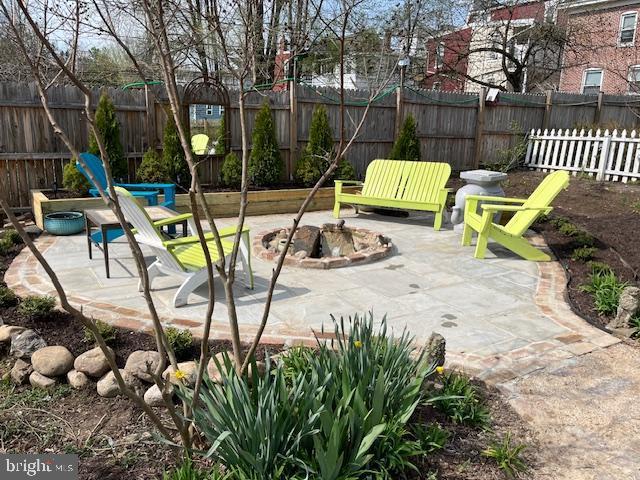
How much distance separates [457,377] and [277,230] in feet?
13.4

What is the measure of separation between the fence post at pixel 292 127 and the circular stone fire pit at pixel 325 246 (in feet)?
10.1

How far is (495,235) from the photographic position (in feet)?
17.7

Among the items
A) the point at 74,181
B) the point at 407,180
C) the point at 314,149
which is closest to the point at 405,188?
the point at 407,180

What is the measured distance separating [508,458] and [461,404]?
351 mm

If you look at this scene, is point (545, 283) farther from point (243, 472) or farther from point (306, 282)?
point (243, 472)

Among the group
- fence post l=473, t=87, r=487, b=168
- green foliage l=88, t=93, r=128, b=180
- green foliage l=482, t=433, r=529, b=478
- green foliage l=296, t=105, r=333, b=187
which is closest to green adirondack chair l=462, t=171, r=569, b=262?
green foliage l=482, t=433, r=529, b=478

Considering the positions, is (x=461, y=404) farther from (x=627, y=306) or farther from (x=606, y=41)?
(x=606, y=41)

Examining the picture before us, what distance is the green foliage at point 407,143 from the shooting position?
9461 mm

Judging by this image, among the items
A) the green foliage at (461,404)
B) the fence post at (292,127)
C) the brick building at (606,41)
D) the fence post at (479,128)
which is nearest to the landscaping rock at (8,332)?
the green foliage at (461,404)

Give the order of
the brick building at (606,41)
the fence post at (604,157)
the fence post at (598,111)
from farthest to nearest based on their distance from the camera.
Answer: the brick building at (606,41) → the fence post at (598,111) → the fence post at (604,157)

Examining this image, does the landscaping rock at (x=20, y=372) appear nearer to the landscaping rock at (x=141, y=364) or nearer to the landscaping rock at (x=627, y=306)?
the landscaping rock at (x=141, y=364)

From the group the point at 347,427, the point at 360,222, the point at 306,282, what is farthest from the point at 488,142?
the point at 347,427

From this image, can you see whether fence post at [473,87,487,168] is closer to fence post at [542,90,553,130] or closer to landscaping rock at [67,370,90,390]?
fence post at [542,90,553,130]

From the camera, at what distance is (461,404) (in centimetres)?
242
